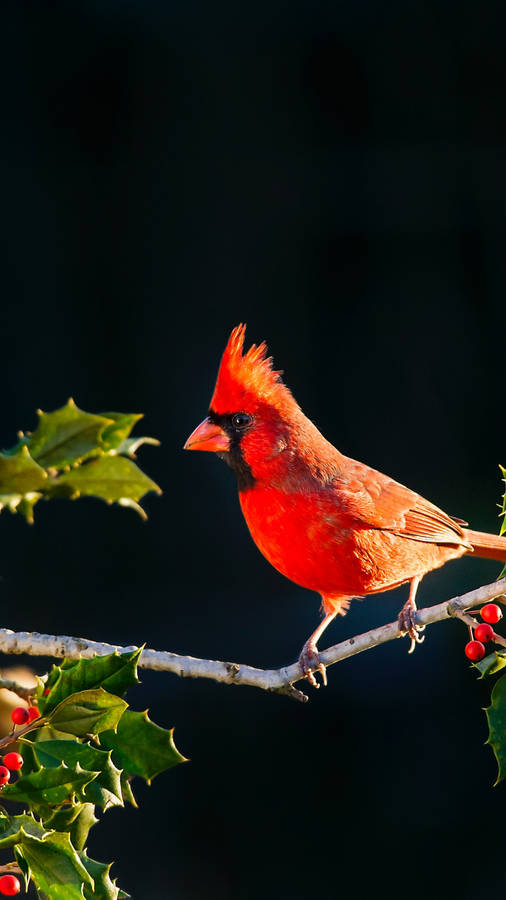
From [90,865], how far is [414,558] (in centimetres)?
71

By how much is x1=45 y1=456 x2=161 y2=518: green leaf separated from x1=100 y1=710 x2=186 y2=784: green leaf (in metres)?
0.28

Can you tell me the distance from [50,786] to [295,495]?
61 centimetres

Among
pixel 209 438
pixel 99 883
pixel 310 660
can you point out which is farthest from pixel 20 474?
pixel 310 660

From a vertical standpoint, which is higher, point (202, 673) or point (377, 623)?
point (202, 673)

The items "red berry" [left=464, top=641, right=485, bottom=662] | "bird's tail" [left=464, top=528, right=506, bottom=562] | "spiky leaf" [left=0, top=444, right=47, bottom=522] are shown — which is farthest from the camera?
"bird's tail" [left=464, top=528, right=506, bottom=562]

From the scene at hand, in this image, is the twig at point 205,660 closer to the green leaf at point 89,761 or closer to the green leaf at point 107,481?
the green leaf at point 89,761

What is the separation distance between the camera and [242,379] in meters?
1.18

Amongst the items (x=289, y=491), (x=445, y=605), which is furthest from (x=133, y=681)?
(x=289, y=491)

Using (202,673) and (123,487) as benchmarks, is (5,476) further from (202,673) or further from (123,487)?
(202,673)

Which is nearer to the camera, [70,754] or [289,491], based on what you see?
[70,754]

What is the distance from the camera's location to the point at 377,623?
287cm

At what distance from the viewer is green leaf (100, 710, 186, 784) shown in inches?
29.8

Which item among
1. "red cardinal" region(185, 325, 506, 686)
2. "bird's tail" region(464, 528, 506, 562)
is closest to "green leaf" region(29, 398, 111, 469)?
"red cardinal" region(185, 325, 506, 686)

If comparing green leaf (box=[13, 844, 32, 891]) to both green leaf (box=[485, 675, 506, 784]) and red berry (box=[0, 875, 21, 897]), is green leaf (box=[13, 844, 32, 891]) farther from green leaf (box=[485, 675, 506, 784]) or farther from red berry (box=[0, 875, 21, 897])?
green leaf (box=[485, 675, 506, 784])
